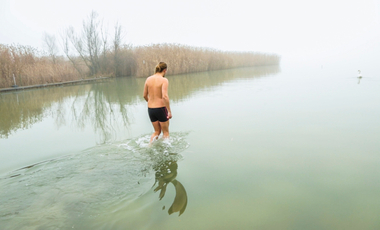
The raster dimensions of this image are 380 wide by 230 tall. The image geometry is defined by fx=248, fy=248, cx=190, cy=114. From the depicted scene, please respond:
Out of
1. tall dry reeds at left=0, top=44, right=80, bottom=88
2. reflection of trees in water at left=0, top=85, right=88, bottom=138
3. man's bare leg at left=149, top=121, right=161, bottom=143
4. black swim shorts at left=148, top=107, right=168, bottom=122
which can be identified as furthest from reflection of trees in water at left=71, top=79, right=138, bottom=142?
tall dry reeds at left=0, top=44, right=80, bottom=88

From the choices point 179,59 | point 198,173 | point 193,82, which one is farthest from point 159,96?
point 179,59

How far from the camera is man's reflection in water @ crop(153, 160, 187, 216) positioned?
9.12 ft

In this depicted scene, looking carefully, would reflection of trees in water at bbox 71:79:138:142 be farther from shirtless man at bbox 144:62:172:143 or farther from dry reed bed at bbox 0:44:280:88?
dry reed bed at bbox 0:44:280:88

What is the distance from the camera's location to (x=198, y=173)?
11.6 ft

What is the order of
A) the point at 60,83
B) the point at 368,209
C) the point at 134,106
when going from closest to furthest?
the point at 368,209 < the point at 134,106 < the point at 60,83

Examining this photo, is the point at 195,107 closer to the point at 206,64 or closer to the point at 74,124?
the point at 74,124

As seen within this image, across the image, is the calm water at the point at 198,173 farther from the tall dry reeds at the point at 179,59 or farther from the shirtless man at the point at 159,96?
the tall dry reeds at the point at 179,59

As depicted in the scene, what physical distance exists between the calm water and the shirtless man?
50 cm

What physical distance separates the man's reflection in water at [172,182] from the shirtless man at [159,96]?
2.97 feet

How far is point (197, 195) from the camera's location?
2.99 meters

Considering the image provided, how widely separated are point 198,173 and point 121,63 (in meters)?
25.0

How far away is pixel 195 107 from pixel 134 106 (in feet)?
7.37

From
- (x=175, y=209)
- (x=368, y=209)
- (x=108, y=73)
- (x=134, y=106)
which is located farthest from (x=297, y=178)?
(x=108, y=73)

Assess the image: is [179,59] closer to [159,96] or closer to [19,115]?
[19,115]
